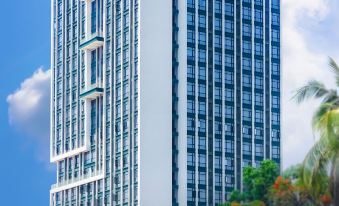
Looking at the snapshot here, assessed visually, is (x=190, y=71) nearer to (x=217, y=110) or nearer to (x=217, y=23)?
(x=217, y=110)

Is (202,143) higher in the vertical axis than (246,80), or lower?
lower

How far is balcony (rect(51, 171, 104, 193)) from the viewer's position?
96713 mm

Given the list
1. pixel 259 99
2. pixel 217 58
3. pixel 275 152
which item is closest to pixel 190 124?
pixel 217 58

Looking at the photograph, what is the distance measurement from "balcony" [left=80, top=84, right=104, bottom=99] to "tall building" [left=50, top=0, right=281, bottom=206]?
0.35ft

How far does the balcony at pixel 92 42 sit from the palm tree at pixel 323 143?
65.1 meters

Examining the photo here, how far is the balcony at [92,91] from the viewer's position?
9719cm

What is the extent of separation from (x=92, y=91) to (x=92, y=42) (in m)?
4.50

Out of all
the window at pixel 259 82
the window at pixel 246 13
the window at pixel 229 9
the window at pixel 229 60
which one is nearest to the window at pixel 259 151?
the window at pixel 259 82

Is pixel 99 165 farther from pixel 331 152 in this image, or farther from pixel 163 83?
pixel 331 152

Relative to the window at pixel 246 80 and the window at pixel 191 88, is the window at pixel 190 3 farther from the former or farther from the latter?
the window at pixel 246 80

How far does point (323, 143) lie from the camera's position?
1267 inches

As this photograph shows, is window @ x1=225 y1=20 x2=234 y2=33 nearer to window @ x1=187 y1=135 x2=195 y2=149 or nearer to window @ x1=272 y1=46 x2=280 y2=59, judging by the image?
window @ x1=272 y1=46 x2=280 y2=59

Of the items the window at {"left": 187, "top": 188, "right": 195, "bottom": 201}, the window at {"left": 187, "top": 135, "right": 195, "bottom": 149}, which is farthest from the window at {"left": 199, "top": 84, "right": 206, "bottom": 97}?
the window at {"left": 187, "top": 188, "right": 195, "bottom": 201}

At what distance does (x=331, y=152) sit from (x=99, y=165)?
6589cm
